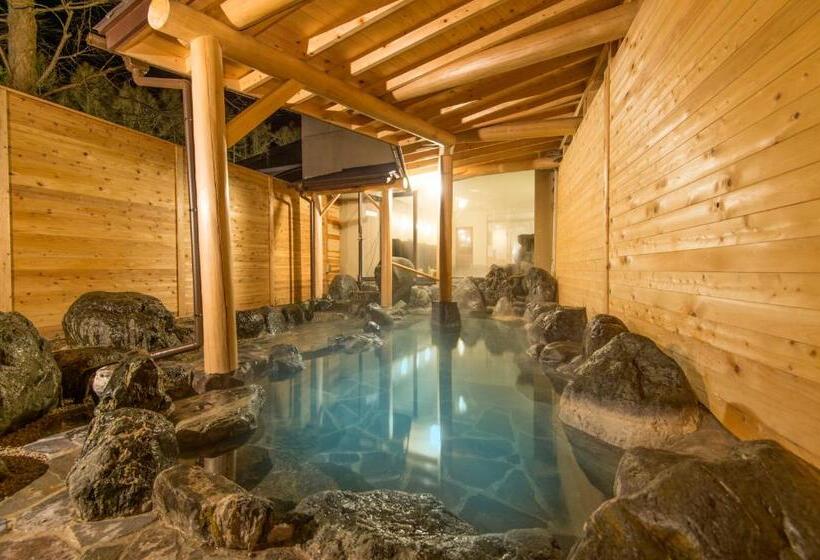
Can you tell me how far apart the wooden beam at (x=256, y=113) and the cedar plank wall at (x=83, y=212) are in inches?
113

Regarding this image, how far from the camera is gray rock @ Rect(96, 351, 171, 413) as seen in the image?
8.02ft

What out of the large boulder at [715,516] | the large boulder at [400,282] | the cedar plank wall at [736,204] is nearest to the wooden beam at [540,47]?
the cedar plank wall at [736,204]

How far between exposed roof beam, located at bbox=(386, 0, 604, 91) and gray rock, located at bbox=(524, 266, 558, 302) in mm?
4975

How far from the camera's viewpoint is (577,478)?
2113 millimetres

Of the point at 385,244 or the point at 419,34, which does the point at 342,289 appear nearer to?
the point at 385,244

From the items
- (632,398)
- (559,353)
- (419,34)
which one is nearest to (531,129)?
(419,34)

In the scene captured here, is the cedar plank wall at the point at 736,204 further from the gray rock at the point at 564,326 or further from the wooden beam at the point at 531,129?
the wooden beam at the point at 531,129

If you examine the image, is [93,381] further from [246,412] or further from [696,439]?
[696,439]

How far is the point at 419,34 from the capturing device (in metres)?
3.57

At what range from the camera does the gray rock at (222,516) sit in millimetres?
1381

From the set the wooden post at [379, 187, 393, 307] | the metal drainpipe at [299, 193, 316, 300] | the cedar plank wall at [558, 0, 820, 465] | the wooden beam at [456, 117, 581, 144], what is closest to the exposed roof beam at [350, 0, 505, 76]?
the cedar plank wall at [558, 0, 820, 465]

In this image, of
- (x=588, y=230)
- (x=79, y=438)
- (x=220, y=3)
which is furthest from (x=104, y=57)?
(x=588, y=230)

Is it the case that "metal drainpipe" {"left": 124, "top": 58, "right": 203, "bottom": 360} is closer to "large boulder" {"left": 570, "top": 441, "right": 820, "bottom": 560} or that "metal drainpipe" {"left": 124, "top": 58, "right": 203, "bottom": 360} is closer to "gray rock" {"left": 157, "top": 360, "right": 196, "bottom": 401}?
"gray rock" {"left": 157, "top": 360, "right": 196, "bottom": 401}

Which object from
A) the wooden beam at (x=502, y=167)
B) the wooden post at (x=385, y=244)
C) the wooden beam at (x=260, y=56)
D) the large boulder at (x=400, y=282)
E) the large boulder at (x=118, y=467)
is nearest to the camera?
→ the large boulder at (x=118, y=467)
